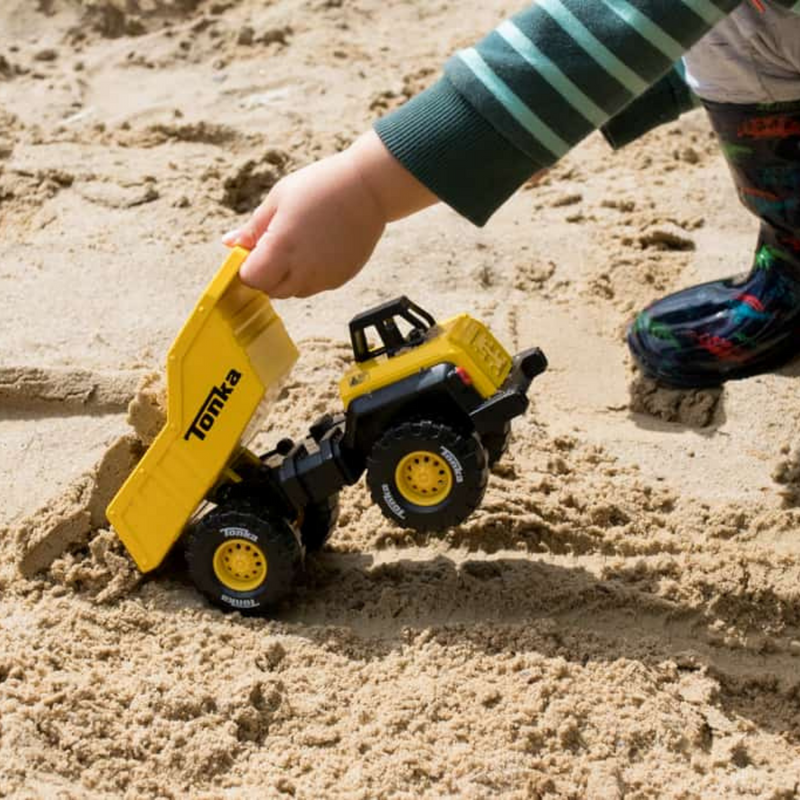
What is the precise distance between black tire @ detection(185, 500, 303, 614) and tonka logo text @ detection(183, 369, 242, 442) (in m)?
0.10

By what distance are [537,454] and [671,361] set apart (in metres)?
0.36

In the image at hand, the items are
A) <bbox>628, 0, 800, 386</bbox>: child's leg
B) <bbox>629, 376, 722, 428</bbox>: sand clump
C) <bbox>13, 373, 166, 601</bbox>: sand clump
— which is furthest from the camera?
<bbox>629, 376, 722, 428</bbox>: sand clump

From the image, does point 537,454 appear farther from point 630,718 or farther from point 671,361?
point 630,718

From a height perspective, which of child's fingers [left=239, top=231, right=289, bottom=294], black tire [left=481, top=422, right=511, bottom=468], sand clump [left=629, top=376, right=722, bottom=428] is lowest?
sand clump [left=629, top=376, right=722, bottom=428]

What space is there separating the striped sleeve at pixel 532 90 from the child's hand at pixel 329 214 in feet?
0.10

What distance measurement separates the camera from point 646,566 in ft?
5.72

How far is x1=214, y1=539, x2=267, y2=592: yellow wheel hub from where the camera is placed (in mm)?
1629

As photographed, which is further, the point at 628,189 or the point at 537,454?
the point at 628,189

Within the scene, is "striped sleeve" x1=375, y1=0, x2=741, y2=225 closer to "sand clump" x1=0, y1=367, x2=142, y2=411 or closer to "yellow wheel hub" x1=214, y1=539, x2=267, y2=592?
"yellow wheel hub" x1=214, y1=539, x2=267, y2=592

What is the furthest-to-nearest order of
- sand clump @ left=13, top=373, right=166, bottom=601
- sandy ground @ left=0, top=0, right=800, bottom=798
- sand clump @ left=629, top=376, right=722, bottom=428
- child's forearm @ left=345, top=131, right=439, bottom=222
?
sand clump @ left=629, top=376, right=722, bottom=428, sand clump @ left=13, top=373, right=166, bottom=601, child's forearm @ left=345, top=131, right=439, bottom=222, sandy ground @ left=0, top=0, right=800, bottom=798

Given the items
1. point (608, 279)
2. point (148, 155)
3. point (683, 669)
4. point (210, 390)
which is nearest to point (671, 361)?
point (608, 279)

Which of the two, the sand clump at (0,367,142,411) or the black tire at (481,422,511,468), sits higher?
the black tire at (481,422,511,468)

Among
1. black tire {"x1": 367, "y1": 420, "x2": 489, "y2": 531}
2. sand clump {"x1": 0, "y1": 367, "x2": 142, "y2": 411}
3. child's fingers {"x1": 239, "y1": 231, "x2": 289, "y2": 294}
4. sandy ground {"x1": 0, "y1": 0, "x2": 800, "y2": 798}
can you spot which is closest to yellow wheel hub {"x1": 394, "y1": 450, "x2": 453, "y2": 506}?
black tire {"x1": 367, "y1": 420, "x2": 489, "y2": 531}

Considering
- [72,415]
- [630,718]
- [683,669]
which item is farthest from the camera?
[72,415]
